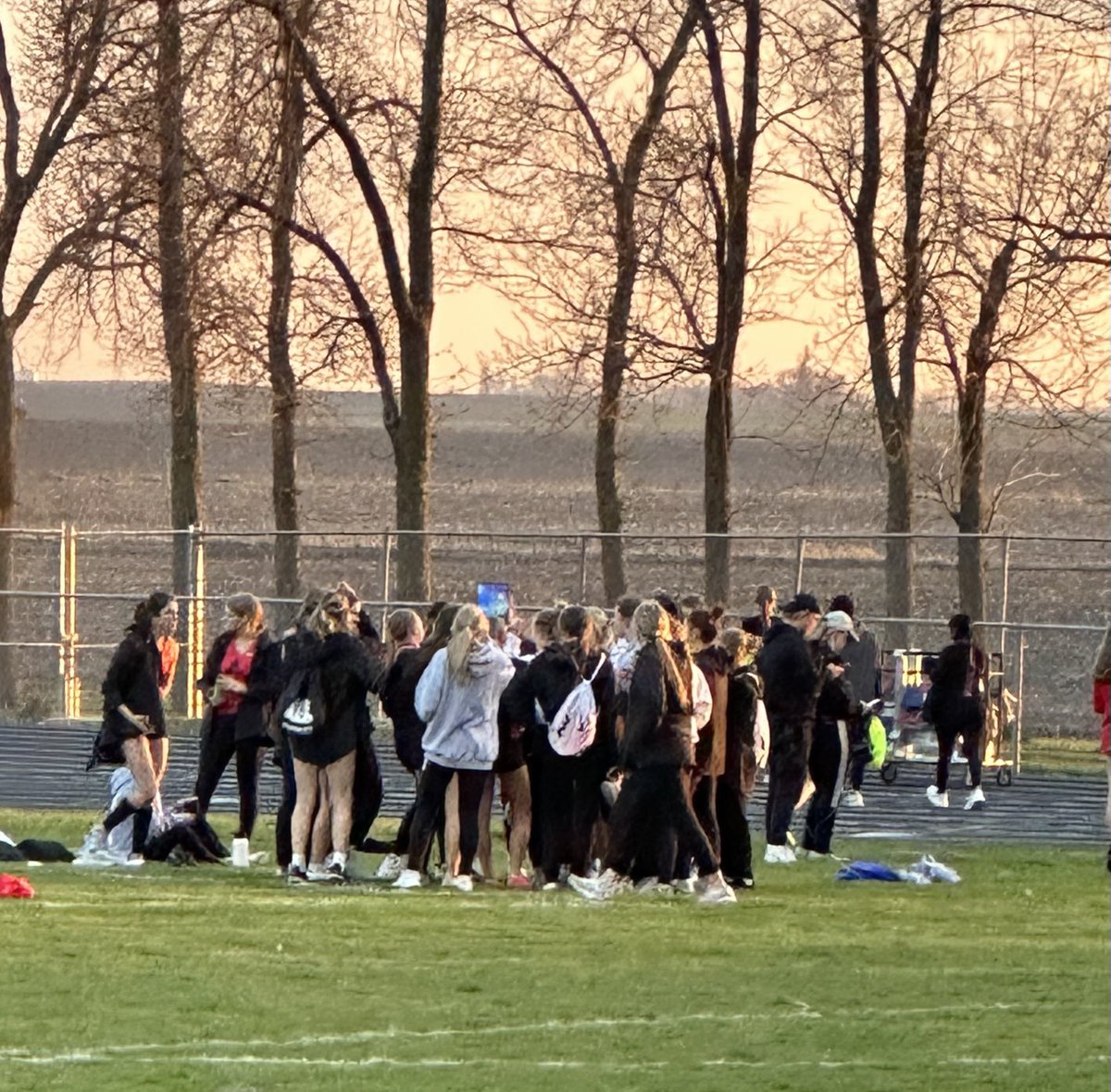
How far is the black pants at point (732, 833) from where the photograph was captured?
56.6 feet

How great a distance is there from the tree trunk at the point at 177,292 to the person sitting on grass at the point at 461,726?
1427 centimetres

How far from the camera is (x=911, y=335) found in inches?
1319

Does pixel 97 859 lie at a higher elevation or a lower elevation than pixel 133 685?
lower

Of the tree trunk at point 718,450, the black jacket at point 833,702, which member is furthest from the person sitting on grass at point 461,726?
the tree trunk at point 718,450

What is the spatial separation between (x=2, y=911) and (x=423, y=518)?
64.7 feet

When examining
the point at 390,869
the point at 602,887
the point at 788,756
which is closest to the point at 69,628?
the point at 788,756

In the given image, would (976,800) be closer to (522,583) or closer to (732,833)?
(732,833)

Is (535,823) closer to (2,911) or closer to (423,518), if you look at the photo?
(2,911)

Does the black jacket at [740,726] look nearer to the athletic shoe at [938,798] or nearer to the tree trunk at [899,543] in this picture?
the athletic shoe at [938,798]

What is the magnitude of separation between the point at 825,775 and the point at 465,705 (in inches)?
154

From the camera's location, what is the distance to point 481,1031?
11.1 metres

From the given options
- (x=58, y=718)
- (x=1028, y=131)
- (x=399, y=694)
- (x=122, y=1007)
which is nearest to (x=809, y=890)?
(x=399, y=694)

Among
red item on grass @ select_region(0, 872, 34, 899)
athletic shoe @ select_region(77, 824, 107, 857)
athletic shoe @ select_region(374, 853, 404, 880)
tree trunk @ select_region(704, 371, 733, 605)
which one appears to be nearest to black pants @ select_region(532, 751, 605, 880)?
athletic shoe @ select_region(374, 853, 404, 880)

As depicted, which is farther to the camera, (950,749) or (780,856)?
(950,749)
